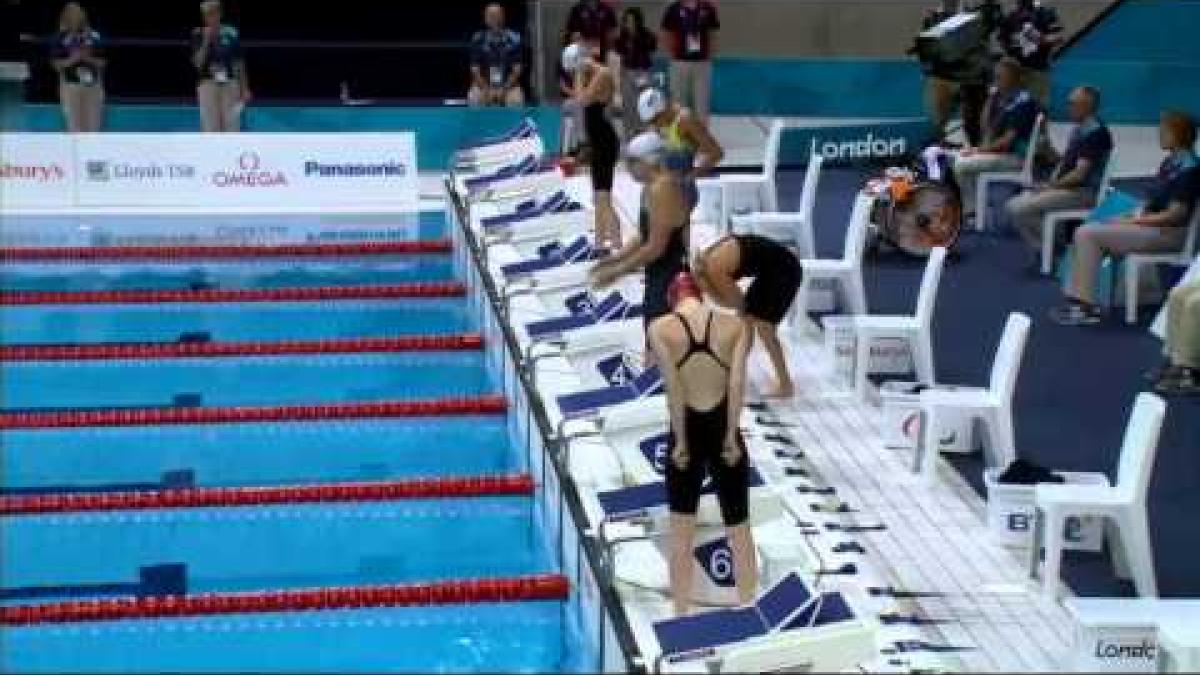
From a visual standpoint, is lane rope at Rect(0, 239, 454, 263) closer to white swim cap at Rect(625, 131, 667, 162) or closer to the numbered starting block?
white swim cap at Rect(625, 131, 667, 162)

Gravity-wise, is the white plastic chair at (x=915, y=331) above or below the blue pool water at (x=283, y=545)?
above

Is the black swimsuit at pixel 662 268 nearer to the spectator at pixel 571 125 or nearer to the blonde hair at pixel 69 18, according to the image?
the spectator at pixel 571 125

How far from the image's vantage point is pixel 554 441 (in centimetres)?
755

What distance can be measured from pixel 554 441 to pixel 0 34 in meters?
12.8

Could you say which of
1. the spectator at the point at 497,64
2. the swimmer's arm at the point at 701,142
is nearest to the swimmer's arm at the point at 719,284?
the swimmer's arm at the point at 701,142

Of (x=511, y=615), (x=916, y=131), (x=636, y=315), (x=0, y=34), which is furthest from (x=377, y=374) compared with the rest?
(x=0, y=34)

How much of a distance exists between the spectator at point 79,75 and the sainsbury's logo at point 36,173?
75 cm

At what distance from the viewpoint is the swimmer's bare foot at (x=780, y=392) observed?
9.16 meters

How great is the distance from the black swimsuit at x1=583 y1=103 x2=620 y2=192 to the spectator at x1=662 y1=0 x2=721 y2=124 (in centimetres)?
455

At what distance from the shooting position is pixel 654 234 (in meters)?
7.99

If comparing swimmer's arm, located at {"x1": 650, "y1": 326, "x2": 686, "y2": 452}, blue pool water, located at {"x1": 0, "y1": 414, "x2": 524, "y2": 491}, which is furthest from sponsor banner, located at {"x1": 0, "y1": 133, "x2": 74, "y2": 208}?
swimmer's arm, located at {"x1": 650, "y1": 326, "x2": 686, "y2": 452}

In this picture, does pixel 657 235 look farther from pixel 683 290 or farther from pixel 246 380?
pixel 246 380

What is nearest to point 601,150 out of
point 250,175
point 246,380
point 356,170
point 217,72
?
point 246,380

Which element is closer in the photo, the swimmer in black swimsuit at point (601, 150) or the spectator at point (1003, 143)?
the swimmer in black swimsuit at point (601, 150)
